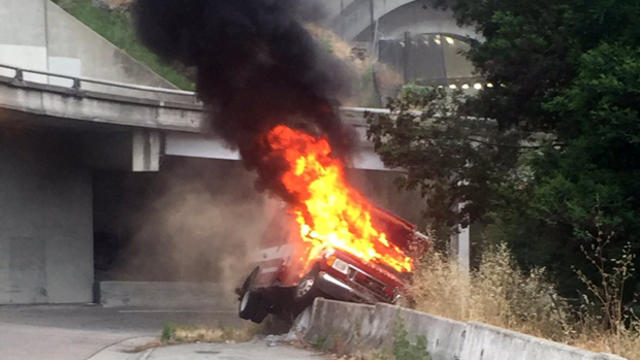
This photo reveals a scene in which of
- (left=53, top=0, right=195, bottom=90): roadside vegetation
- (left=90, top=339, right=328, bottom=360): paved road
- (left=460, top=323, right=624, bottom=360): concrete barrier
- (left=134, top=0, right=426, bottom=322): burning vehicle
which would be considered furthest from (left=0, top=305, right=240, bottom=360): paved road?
(left=53, top=0, right=195, bottom=90): roadside vegetation

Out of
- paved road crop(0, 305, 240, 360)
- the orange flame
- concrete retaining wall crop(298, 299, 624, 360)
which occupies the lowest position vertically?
paved road crop(0, 305, 240, 360)

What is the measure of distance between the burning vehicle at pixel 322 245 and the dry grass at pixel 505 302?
144 cm

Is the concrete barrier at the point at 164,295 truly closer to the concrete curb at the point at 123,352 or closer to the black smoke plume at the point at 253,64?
the black smoke plume at the point at 253,64

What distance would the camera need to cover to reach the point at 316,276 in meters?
16.6

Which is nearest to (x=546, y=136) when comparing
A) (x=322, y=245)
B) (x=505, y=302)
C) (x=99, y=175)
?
(x=322, y=245)

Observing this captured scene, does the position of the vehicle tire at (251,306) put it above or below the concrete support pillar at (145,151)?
below

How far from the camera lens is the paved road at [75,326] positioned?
46.5 feet

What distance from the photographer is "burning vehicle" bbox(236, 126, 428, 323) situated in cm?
1675

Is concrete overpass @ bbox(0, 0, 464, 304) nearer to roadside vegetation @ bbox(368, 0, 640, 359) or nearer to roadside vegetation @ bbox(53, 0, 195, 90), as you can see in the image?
roadside vegetation @ bbox(368, 0, 640, 359)

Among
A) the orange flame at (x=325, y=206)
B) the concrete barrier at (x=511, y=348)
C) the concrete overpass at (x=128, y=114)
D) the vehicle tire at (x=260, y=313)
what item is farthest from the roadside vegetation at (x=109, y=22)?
the concrete barrier at (x=511, y=348)

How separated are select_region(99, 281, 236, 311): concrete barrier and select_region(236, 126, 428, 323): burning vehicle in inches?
464

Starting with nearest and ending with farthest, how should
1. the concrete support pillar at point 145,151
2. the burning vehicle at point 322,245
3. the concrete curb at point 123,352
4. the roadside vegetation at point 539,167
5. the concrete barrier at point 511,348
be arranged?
the concrete barrier at point 511,348 → the roadside vegetation at point 539,167 → the concrete curb at point 123,352 → the burning vehicle at point 322,245 → the concrete support pillar at point 145,151

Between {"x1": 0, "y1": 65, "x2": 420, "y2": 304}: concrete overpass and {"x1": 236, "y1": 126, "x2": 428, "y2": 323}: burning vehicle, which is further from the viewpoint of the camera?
{"x1": 0, "y1": 65, "x2": 420, "y2": 304}: concrete overpass

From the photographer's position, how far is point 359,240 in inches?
700
